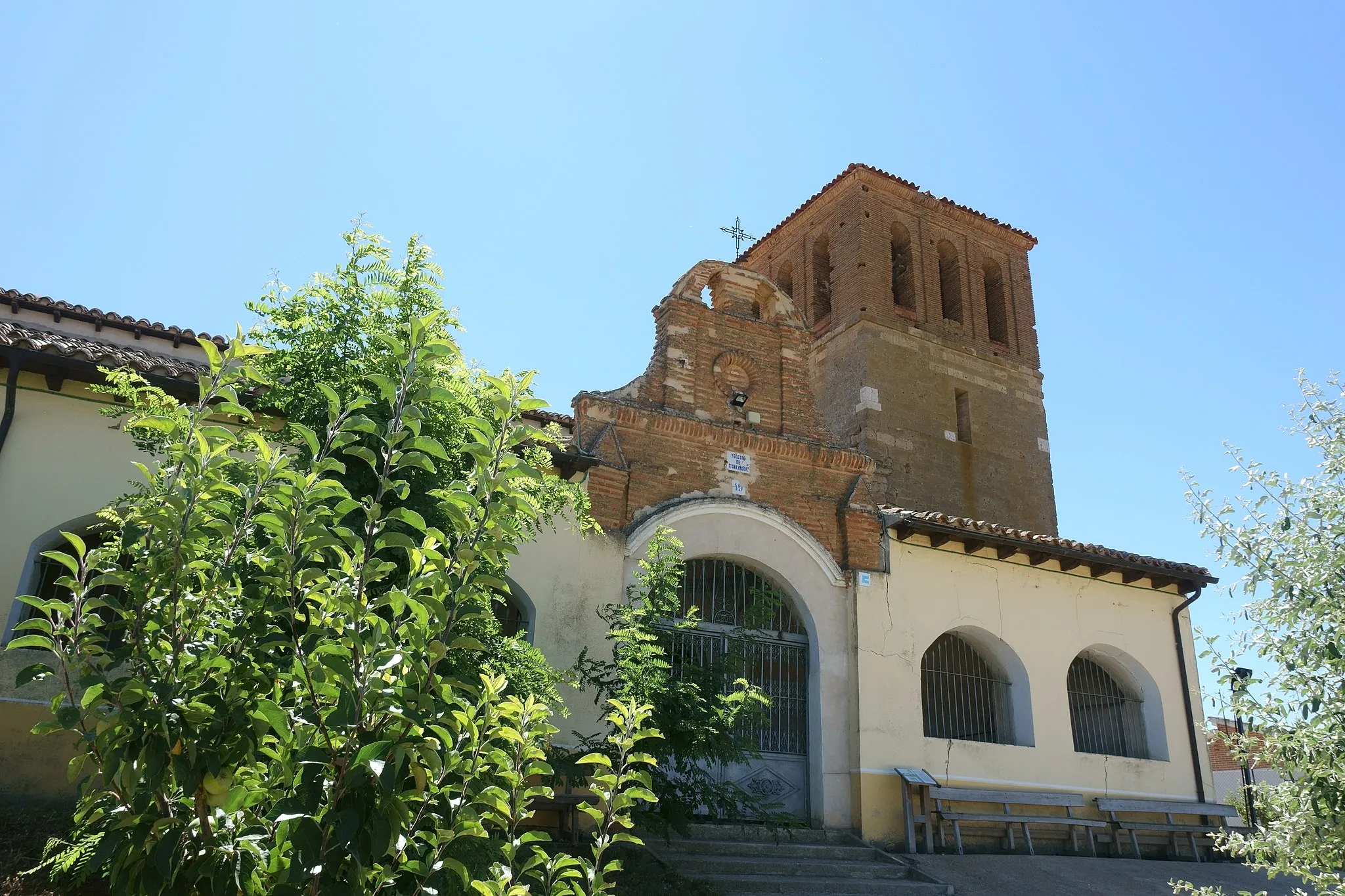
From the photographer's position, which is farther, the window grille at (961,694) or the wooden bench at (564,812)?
the window grille at (961,694)

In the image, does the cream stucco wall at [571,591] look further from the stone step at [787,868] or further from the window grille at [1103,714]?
the window grille at [1103,714]

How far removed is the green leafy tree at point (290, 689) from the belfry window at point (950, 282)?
17.5m

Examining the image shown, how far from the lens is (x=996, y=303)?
65.4ft

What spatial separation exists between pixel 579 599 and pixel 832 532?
10.8 feet

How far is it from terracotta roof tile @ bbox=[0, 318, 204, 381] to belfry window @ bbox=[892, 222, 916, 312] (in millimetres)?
13402

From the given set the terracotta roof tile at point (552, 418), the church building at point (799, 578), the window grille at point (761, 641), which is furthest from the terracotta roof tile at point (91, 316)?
the window grille at point (761, 641)

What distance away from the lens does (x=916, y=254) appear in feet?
62.4

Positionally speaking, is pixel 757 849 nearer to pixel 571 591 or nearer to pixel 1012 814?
pixel 571 591

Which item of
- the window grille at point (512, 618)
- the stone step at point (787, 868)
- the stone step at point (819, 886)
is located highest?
the window grille at point (512, 618)

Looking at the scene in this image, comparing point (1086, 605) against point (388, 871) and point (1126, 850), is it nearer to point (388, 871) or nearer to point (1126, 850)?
point (1126, 850)

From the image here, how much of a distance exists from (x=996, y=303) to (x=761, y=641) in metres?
12.4

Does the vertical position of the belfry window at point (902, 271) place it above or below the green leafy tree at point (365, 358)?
above

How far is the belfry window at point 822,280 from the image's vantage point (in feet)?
63.6

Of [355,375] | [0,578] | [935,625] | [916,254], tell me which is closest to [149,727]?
[355,375]
